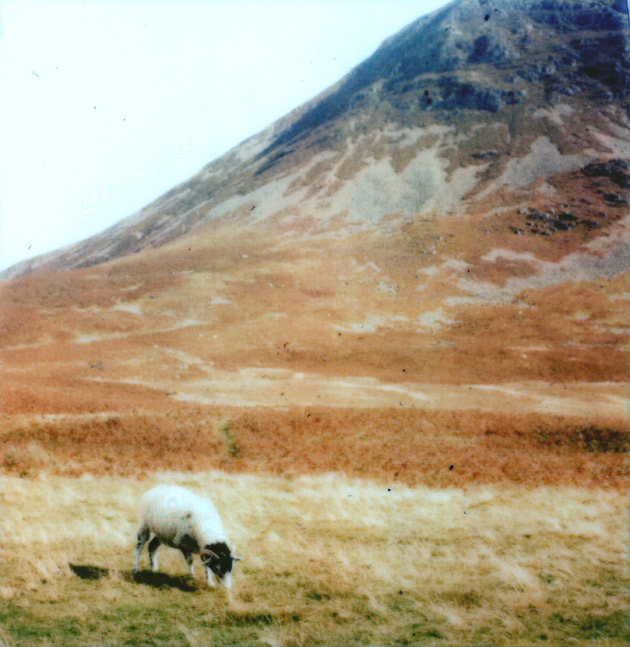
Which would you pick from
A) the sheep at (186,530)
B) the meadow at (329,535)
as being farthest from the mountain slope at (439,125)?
the sheep at (186,530)

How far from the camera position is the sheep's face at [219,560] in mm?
9859

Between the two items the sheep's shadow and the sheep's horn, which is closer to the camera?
the sheep's horn

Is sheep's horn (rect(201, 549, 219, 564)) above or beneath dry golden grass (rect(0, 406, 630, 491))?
above

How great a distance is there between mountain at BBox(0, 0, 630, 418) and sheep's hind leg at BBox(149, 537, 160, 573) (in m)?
18.2

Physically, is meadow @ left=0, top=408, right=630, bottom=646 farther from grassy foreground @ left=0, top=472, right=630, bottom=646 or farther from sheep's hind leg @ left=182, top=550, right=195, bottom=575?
sheep's hind leg @ left=182, top=550, right=195, bottom=575

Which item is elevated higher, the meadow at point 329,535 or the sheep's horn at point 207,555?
the sheep's horn at point 207,555

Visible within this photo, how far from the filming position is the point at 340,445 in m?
22.6

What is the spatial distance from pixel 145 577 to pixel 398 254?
8037cm

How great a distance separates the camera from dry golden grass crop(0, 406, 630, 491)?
18906 mm

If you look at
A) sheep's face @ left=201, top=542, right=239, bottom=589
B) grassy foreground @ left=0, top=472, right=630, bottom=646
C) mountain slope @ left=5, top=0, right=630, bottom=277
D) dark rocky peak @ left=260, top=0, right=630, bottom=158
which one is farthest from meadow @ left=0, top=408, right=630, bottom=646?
dark rocky peak @ left=260, top=0, right=630, bottom=158

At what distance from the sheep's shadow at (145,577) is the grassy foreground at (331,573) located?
0.04 meters

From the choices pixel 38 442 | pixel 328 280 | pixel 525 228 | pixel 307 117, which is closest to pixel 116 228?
pixel 307 117

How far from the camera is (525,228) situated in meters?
93.9

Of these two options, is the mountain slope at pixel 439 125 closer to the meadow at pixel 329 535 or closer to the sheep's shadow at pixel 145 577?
the meadow at pixel 329 535
